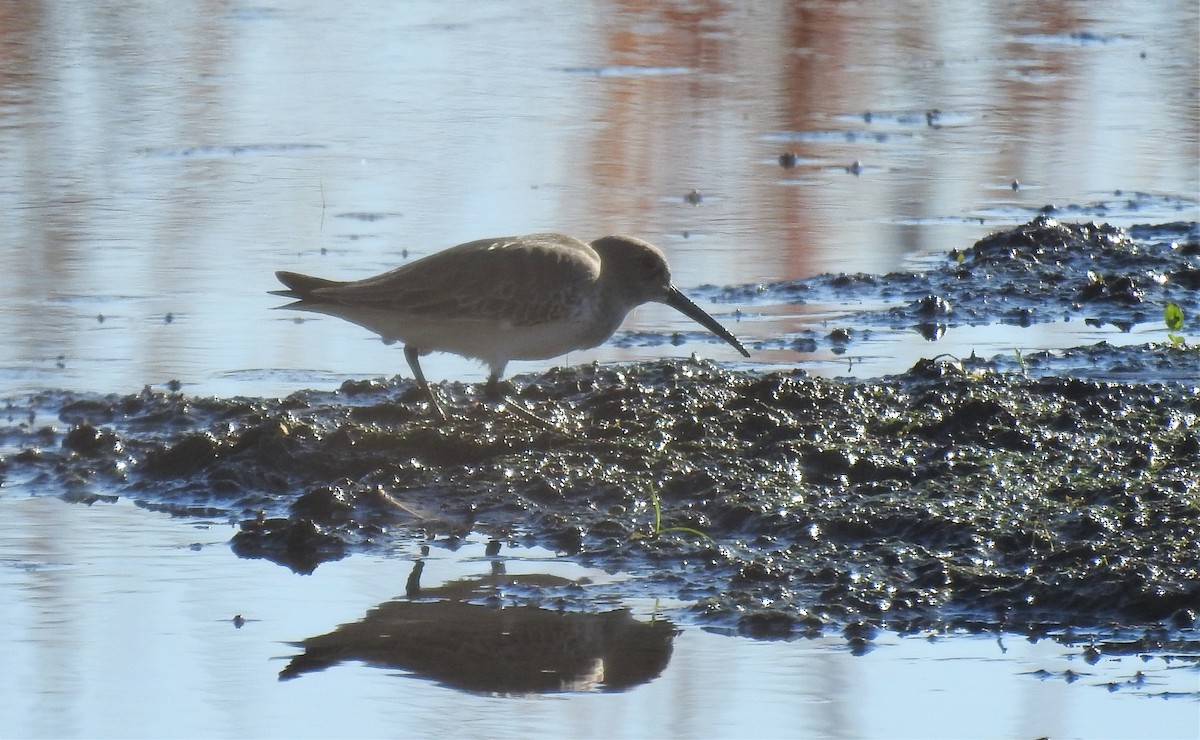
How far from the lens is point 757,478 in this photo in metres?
5.29

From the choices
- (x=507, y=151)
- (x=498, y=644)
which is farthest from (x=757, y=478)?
(x=507, y=151)

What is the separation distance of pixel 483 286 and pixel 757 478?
117 centimetres

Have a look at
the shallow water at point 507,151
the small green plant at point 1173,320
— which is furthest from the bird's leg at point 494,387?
the small green plant at point 1173,320

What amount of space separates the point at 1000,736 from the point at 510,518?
1779 mm

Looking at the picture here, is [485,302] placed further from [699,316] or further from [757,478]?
[757,478]

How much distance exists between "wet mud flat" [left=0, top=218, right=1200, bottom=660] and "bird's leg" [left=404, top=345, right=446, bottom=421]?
0.21 feet

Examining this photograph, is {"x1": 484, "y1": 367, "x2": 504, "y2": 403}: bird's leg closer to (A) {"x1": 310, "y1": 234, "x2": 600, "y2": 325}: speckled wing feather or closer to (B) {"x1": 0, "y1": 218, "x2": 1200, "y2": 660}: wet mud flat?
(B) {"x1": 0, "y1": 218, "x2": 1200, "y2": 660}: wet mud flat

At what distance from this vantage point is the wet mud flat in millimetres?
4441

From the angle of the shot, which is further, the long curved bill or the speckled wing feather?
the long curved bill

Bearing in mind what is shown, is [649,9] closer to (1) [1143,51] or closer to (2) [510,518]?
(1) [1143,51]

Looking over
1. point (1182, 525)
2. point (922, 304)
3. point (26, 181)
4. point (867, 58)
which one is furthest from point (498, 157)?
point (1182, 525)

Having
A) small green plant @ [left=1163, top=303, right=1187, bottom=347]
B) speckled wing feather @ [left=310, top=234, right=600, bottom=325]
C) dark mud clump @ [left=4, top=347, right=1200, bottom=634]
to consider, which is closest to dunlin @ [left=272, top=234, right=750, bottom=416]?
speckled wing feather @ [left=310, top=234, right=600, bottom=325]

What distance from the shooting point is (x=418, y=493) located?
5348 mm

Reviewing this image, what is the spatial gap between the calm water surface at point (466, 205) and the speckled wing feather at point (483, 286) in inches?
24.0
